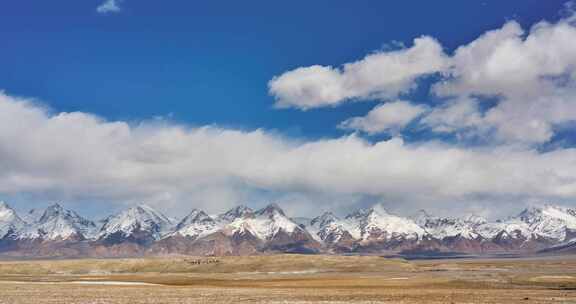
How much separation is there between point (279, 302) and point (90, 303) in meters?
19.8

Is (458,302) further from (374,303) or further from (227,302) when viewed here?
(227,302)

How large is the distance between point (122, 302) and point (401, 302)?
98.1ft

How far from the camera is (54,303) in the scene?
200ft

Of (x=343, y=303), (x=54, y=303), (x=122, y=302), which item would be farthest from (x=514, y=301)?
(x=54, y=303)

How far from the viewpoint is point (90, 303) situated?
2383 inches

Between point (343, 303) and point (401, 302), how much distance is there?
6.24 meters

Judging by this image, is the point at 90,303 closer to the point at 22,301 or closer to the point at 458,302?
the point at 22,301

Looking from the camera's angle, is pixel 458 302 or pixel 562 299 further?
pixel 562 299

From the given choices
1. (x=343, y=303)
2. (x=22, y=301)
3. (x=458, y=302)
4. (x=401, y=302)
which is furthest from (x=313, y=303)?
(x=22, y=301)

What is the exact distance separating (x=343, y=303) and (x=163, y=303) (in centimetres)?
1917

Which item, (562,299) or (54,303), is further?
(562,299)

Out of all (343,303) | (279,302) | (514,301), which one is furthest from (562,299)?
(279,302)

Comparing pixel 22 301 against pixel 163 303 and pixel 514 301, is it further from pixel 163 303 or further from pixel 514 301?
pixel 514 301

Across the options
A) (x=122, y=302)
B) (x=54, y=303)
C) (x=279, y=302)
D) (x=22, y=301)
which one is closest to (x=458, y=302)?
(x=279, y=302)
